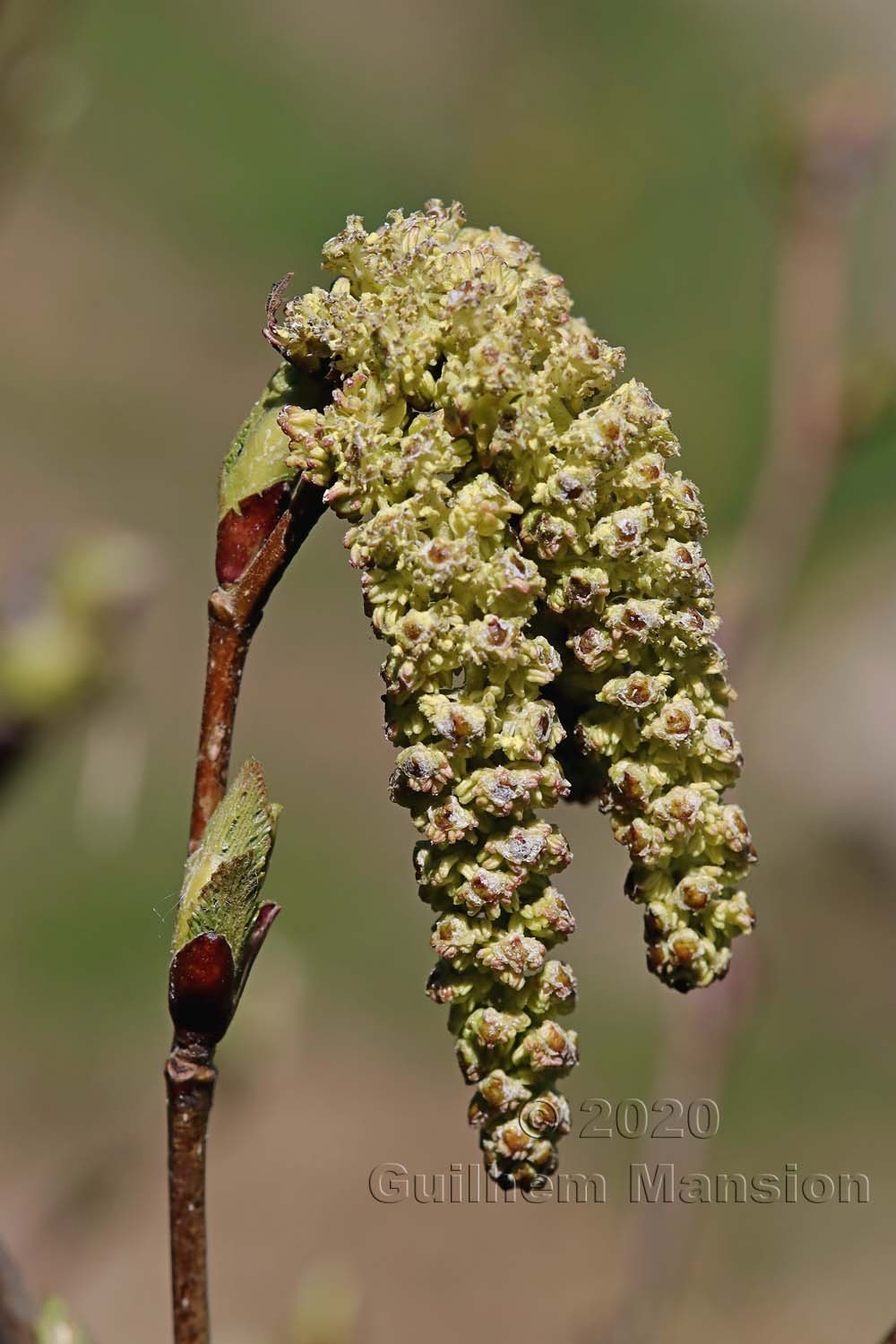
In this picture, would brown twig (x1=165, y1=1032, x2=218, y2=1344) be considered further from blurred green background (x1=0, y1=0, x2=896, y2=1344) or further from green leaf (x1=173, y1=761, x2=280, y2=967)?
blurred green background (x1=0, y1=0, x2=896, y2=1344)

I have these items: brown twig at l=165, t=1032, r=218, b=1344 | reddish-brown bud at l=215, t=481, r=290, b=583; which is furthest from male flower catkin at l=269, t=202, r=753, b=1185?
brown twig at l=165, t=1032, r=218, b=1344

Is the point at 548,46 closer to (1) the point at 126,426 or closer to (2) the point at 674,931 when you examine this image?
(1) the point at 126,426

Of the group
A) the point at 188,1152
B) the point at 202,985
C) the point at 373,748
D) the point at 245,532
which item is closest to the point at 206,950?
the point at 202,985

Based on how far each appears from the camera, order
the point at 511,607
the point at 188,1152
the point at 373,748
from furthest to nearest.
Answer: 1. the point at 373,748
2. the point at 188,1152
3. the point at 511,607

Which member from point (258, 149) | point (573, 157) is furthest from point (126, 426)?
point (573, 157)

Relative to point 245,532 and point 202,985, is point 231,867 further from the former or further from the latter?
point 245,532
